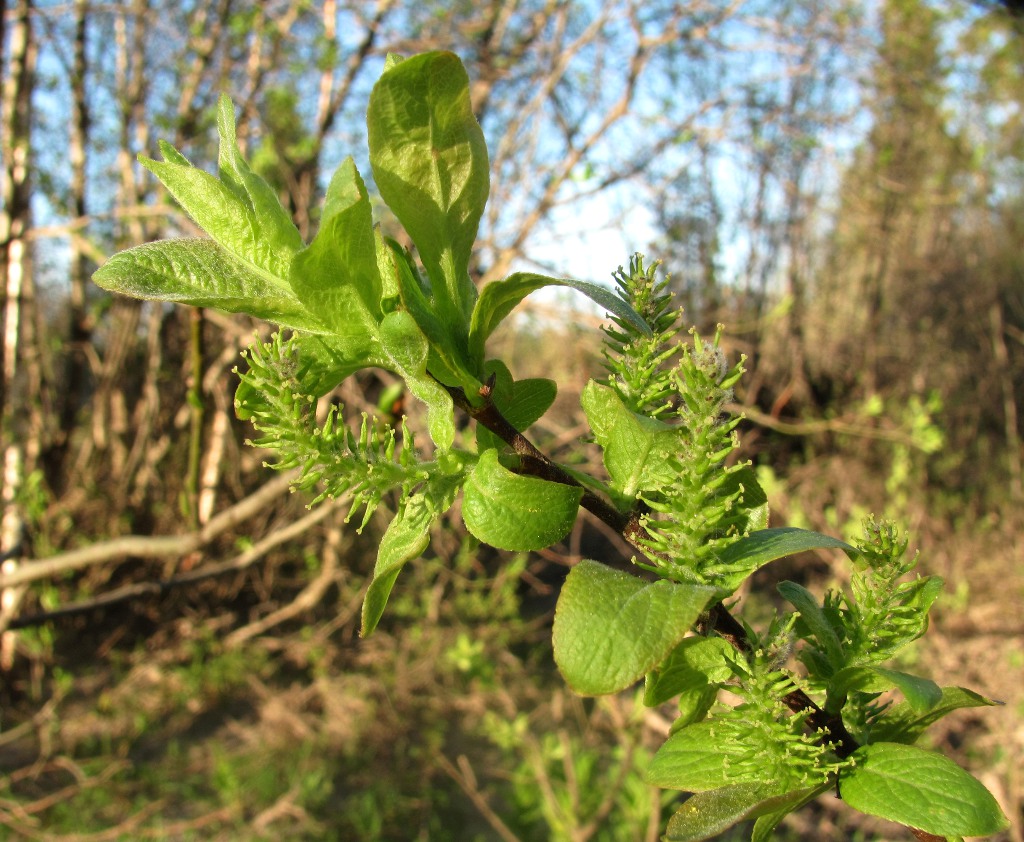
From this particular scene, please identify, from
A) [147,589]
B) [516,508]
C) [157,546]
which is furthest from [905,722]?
[147,589]

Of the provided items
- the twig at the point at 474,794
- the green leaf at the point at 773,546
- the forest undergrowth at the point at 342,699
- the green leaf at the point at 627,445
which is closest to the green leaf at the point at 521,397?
the green leaf at the point at 627,445

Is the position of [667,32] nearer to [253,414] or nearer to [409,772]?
[253,414]

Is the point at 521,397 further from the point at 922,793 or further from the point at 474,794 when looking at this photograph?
the point at 474,794

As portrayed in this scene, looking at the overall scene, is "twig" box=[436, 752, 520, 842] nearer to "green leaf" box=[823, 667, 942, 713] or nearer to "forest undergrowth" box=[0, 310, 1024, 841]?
"forest undergrowth" box=[0, 310, 1024, 841]

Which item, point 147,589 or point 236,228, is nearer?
point 236,228

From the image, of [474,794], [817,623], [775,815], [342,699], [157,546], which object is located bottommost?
[342,699]

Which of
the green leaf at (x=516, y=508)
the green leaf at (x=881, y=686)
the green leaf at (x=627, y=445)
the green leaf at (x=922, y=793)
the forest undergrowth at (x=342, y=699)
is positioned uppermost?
the green leaf at (x=627, y=445)

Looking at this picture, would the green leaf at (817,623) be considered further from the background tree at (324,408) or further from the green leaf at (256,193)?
the background tree at (324,408)
